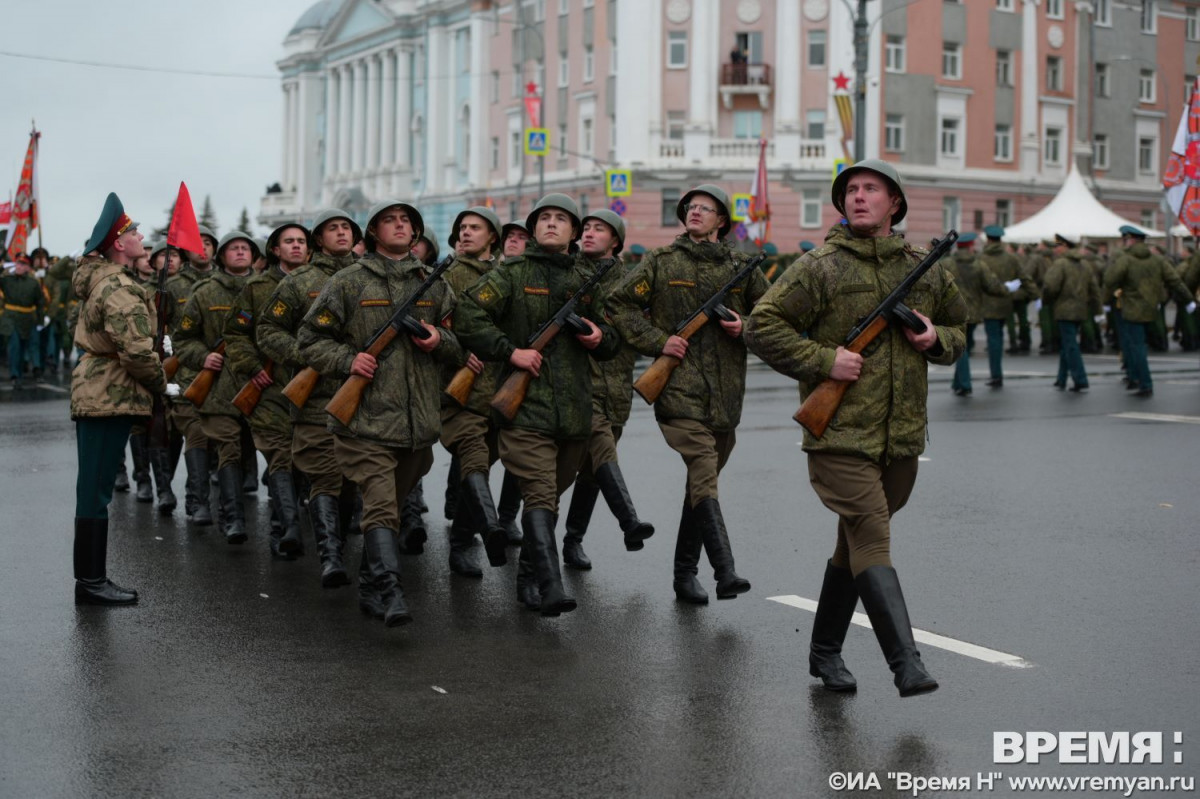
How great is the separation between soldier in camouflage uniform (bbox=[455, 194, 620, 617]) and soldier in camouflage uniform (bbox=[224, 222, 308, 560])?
2126mm

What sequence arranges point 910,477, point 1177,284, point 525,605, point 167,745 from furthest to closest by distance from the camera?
point 1177,284
point 525,605
point 910,477
point 167,745

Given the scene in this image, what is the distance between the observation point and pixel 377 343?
7324 millimetres

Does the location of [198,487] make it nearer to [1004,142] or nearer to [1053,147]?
[1004,142]

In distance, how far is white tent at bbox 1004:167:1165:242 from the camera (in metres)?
37.8

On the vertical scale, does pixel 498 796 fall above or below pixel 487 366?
below

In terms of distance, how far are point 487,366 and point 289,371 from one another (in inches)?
44.0

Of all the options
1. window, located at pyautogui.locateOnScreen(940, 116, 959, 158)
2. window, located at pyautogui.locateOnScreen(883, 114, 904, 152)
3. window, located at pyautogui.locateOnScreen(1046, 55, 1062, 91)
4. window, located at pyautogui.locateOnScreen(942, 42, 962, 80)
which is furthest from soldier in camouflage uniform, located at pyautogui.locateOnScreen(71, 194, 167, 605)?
window, located at pyautogui.locateOnScreen(1046, 55, 1062, 91)

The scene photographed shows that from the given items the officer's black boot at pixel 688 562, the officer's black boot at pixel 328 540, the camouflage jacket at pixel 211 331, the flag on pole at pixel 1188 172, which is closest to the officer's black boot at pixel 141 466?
the camouflage jacket at pixel 211 331

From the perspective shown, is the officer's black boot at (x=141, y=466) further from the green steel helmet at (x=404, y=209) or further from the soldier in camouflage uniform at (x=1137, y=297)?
the soldier in camouflage uniform at (x=1137, y=297)

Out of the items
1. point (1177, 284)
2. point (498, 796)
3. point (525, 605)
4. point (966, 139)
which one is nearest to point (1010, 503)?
point (525, 605)

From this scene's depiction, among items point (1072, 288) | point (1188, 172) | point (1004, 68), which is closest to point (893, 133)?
point (1004, 68)

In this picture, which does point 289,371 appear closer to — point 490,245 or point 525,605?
point 490,245

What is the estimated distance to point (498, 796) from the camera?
4797 mm

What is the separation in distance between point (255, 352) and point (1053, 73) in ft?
190
